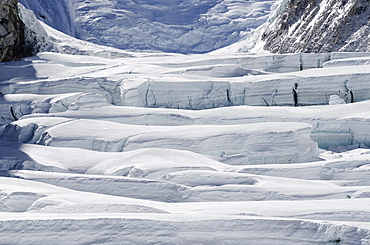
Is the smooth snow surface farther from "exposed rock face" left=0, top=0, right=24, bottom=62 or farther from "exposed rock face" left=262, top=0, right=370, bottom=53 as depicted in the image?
"exposed rock face" left=262, top=0, right=370, bottom=53

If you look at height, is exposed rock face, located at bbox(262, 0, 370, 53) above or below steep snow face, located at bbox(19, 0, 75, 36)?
below

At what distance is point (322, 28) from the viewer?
902 inches

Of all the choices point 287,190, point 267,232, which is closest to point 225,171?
point 287,190

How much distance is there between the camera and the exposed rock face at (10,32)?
15125mm

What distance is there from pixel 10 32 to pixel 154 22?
83.3ft

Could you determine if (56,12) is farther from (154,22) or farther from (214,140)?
(214,140)

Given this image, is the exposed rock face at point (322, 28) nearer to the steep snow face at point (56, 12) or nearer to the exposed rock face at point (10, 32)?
the exposed rock face at point (10, 32)

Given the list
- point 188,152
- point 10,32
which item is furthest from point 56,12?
point 188,152

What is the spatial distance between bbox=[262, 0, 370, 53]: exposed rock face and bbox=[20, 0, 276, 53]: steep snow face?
13.1m

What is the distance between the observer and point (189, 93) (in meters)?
11.1

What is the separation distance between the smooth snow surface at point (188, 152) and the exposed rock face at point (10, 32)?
0.77m

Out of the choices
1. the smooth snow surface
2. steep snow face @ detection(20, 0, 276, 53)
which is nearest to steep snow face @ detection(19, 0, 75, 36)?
steep snow face @ detection(20, 0, 276, 53)

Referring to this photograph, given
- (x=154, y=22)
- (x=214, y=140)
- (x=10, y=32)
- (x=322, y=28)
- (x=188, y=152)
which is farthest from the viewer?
(x=154, y=22)

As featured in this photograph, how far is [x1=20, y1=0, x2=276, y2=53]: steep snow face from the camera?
37.8 meters
